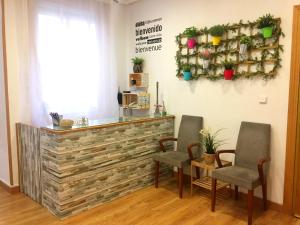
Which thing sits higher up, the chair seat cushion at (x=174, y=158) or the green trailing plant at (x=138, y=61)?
the green trailing plant at (x=138, y=61)

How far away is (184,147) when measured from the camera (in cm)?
364

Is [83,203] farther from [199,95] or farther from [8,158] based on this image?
[199,95]

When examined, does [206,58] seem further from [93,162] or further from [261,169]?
[93,162]

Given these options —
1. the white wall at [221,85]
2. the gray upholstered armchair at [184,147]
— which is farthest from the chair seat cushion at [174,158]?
the white wall at [221,85]

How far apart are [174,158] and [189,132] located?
0.48 m

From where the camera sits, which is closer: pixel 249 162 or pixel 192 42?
pixel 249 162

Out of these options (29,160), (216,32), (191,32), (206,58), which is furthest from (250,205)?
(29,160)

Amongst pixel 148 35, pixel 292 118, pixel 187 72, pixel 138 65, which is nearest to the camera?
pixel 292 118

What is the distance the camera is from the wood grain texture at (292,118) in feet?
8.64

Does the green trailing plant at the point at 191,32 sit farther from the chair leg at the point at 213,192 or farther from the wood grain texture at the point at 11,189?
the wood grain texture at the point at 11,189

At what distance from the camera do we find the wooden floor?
272cm

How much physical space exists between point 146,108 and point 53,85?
1.46 metres

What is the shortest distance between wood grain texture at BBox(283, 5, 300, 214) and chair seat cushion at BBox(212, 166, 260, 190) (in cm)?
37

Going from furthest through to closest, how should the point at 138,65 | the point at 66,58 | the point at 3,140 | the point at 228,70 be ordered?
1. the point at 138,65
2. the point at 66,58
3. the point at 3,140
4. the point at 228,70
